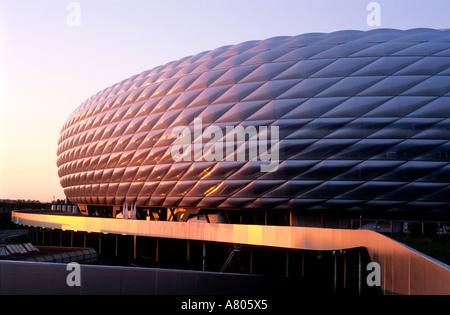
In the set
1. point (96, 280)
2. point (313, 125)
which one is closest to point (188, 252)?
point (313, 125)

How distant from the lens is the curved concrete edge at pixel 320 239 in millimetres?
5883

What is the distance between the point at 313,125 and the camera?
2128cm

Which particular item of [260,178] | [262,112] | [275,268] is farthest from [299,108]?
[275,268]

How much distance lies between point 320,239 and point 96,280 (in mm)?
7164

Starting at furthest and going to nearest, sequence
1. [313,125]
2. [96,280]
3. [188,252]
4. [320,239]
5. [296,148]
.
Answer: [188,252] → [296,148] → [313,125] → [320,239] → [96,280]

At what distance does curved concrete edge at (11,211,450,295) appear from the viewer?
588cm

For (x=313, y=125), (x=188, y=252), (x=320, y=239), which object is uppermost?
(x=313, y=125)

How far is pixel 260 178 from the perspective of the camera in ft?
73.2

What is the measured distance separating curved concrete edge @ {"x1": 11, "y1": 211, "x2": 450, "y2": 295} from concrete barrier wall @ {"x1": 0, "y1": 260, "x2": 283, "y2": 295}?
13.1 ft

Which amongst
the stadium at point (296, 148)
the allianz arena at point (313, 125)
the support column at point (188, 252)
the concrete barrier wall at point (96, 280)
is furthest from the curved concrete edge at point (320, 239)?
the allianz arena at point (313, 125)

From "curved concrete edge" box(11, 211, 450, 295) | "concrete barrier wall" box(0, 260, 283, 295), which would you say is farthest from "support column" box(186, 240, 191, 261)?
"concrete barrier wall" box(0, 260, 283, 295)

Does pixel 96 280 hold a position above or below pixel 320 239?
below

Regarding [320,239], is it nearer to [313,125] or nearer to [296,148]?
[296,148]
